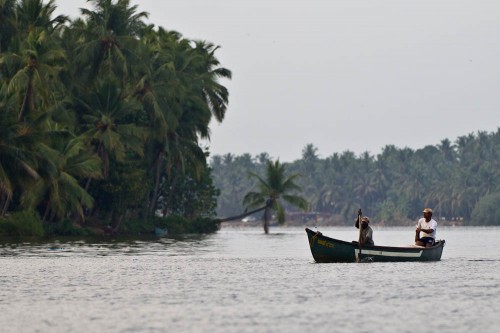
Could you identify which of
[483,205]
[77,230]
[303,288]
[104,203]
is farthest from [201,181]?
[483,205]

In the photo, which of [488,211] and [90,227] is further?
[488,211]

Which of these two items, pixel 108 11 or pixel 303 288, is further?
pixel 108 11

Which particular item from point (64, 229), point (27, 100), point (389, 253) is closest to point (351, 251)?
point (389, 253)

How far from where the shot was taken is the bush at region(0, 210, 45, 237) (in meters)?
Answer: 62.9

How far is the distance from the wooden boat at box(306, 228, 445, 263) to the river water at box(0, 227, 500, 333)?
0.64 m

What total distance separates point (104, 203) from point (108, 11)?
15415mm

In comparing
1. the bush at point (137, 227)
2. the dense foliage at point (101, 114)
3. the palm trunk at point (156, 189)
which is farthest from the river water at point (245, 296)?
the palm trunk at point (156, 189)

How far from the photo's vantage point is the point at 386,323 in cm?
1923

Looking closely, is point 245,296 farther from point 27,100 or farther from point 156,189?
point 156,189

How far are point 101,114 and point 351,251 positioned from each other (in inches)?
1538

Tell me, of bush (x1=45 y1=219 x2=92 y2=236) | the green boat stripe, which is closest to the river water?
the green boat stripe

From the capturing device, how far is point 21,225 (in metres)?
63.5

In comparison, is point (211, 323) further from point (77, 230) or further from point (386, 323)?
point (77, 230)

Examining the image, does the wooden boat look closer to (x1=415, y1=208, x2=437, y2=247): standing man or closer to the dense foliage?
(x1=415, y1=208, x2=437, y2=247): standing man
